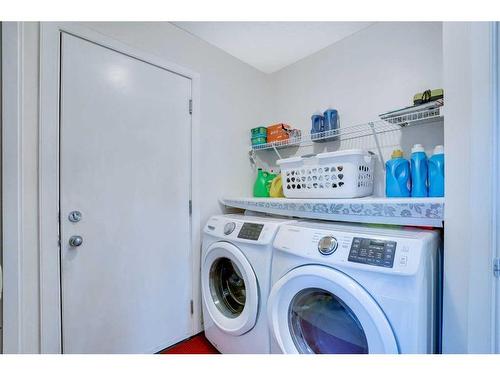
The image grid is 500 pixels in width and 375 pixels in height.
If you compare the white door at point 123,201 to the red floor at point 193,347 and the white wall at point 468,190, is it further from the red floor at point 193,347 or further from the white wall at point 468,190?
the white wall at point 468,190

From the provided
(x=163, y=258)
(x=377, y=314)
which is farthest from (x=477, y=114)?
(x=163, y=258)

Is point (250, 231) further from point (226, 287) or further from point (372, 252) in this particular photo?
point (372, 252)

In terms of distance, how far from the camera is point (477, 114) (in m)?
0.74

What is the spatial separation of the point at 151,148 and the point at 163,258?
0.76m

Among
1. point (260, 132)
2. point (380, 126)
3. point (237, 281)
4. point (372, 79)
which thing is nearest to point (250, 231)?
point (237, 281)

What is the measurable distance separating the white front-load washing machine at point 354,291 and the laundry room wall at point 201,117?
2.85ft

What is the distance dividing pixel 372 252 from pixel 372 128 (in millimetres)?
1035

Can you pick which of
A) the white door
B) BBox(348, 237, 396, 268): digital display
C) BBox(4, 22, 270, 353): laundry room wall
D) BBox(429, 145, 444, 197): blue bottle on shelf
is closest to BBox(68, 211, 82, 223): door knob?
the white door

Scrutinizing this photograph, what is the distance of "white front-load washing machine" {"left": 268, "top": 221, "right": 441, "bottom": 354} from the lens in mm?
814

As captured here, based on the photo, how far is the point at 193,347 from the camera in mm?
1655

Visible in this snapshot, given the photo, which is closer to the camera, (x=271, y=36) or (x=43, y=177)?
(x=43, y=177)

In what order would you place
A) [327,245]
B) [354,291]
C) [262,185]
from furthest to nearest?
[262,185] < [327,245] < [354,291]

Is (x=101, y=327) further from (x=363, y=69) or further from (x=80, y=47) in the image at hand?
(x=363, y=69)
